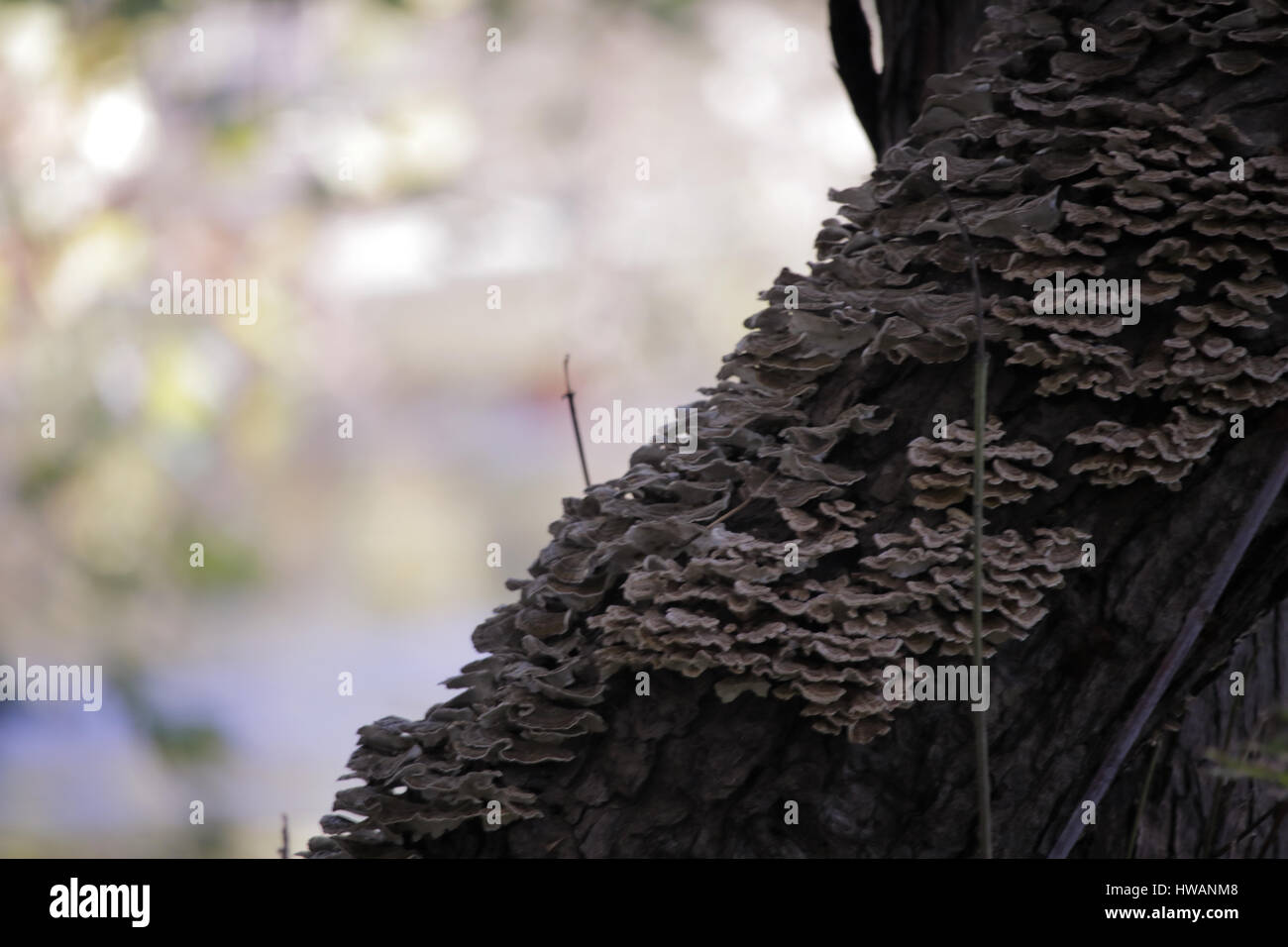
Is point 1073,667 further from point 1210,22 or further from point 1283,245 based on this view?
point 1210,22

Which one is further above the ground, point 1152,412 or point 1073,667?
point 1152,412

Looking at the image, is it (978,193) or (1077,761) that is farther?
(978,193)

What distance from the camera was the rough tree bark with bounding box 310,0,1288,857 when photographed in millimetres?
1430

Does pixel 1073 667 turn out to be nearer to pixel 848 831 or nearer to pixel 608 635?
pixel 848 831

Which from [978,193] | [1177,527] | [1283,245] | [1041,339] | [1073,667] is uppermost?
[978,193]

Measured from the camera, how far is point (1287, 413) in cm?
144

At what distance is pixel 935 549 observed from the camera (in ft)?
4.70

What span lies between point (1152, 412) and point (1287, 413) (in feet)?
0.53

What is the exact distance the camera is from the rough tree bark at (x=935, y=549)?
1.43m
